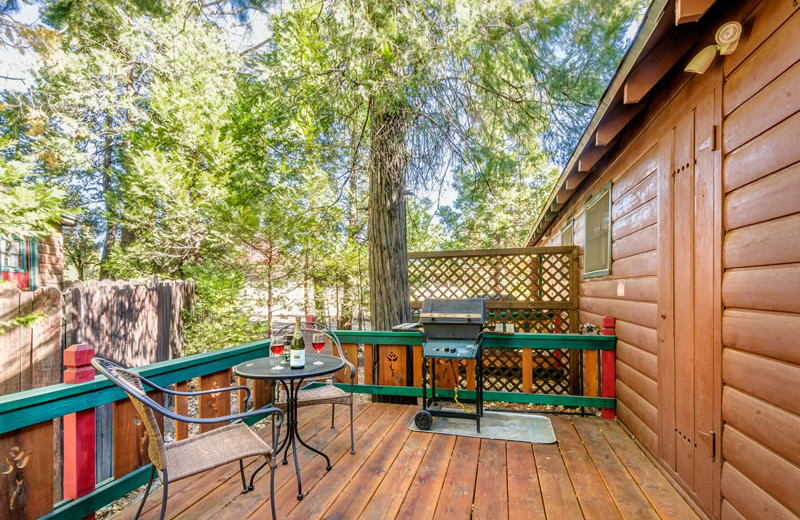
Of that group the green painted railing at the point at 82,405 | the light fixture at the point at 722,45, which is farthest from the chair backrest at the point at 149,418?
the light fixture at the point at 722,45

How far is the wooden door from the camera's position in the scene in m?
1.81

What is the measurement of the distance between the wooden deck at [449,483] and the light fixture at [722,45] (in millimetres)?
2281

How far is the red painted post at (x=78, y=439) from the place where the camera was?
1712 mm

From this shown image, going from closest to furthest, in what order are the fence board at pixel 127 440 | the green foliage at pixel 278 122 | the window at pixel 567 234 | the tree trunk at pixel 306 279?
the fence board at pixel 127 440 → the green foliage at pixel 278 122 → the window at pixel 567 234 → the tree trunk at pixel 306 279

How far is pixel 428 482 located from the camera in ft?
7.01

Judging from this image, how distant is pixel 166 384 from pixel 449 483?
5.89 ft

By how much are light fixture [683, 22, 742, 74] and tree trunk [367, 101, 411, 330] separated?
2561 millimetres

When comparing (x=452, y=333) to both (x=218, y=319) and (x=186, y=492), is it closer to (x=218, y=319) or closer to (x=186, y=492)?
(x=186, y=492)

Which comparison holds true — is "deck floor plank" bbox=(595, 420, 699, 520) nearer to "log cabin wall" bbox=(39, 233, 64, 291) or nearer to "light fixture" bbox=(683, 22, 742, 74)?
"light fixture" bbox=(683, 22, 742, 74)

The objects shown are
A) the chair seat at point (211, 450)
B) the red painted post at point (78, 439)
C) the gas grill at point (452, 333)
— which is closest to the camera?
the chair seat at point (211, 450)

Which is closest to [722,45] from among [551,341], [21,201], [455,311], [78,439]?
[455,311]

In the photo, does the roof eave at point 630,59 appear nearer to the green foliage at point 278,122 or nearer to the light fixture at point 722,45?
the light fixture at point 722,45

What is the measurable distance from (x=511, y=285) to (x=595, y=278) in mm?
1214

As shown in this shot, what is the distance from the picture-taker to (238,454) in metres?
1.67
